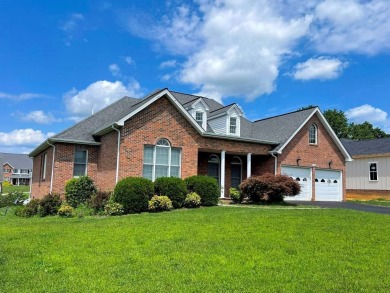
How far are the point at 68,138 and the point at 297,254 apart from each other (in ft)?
49.2

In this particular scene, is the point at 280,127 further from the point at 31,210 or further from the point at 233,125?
the point at 31,210

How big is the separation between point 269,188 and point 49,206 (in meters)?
11.1

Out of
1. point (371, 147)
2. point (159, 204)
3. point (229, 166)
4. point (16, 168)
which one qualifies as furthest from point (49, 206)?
point (16, 168)

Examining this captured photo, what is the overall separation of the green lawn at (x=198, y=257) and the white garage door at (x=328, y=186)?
14.6 m

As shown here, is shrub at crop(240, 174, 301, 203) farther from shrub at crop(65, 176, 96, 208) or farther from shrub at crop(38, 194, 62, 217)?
shrub at crop(38, 194, 62, 217)

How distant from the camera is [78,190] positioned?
18359 millimetres

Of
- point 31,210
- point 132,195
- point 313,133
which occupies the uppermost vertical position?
point 313,133

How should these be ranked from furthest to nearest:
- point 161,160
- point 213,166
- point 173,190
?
point 213,166
point 161,160
point 173,190

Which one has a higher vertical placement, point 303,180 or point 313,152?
point 313,152

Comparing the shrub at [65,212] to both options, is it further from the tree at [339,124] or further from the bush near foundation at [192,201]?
the tree at [339,124]

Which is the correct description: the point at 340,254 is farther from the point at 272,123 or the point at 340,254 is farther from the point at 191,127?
the point at 272,123

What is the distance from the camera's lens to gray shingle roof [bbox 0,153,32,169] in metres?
90.9

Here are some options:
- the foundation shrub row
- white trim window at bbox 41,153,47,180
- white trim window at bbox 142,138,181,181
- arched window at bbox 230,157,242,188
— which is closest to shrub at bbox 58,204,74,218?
the foundation shrub row


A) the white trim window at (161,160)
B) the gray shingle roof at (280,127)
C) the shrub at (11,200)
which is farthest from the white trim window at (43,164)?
the gray shingle roof at (280,127)
